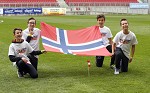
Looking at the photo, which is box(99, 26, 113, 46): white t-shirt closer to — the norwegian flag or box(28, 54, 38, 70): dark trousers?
the norwegian flag

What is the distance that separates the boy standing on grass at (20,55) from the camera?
787cm

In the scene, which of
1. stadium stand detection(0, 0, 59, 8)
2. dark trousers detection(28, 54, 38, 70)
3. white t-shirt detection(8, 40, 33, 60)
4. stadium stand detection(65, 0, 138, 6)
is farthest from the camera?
stadium stand detection(65, 0, 138, 6)

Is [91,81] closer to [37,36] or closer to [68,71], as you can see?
[68,71]

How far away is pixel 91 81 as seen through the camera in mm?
7535

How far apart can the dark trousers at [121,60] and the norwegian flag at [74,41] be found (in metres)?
0.23

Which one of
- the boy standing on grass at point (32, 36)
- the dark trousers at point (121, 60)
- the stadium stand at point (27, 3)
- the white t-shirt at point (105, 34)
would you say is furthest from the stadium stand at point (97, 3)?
the dark trousers at point (121, 60)

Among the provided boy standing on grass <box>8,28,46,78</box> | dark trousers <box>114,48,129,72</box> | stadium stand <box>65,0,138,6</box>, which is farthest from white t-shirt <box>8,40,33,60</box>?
stadium stand <box>65,0,138,6</box>

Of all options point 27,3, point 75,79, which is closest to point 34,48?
point 75,79

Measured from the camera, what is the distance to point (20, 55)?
315 inches

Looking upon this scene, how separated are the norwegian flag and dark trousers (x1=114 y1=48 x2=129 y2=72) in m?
0.23

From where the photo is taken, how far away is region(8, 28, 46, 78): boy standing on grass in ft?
25.8

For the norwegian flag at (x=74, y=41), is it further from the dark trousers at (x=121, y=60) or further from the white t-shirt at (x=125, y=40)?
the white t-shirt at (x=125, y=40)

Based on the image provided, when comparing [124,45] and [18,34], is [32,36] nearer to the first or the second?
[18,34]

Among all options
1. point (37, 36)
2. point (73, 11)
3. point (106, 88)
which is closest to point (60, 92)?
point (106, 88)
